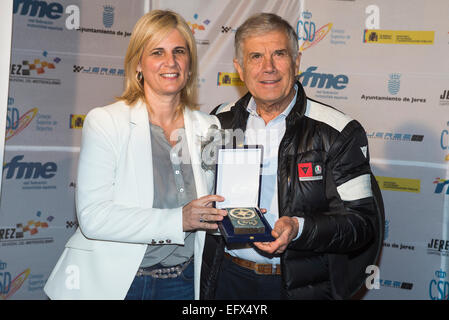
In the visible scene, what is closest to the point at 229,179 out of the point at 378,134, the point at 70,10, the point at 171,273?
the point at 171,273

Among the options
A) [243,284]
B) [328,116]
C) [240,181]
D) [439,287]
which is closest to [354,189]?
[328,116]

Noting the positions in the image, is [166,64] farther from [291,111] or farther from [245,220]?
[245,220]

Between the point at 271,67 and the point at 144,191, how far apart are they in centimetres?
120

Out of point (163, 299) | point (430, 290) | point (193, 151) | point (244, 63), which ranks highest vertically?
point (244, 63)

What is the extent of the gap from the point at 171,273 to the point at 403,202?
319 centimetres

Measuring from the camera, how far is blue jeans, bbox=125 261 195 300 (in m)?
2.52

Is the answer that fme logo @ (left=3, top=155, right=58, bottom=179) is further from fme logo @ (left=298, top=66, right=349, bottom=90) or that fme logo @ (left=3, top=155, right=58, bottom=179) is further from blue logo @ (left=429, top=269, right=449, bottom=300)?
blue logo @ (left=429, top=269, right=449, bottom=300)

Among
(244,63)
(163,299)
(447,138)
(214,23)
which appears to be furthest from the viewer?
(214,23)

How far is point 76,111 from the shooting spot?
485cm

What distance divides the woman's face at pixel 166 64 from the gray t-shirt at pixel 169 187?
0.26 meters

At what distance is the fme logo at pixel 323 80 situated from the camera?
5.00 metres

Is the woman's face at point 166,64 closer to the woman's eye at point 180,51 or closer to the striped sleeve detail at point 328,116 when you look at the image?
the woman's eye at point 180,51

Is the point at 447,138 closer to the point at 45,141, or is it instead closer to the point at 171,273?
the point at 171,273

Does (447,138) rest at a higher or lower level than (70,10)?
lower
